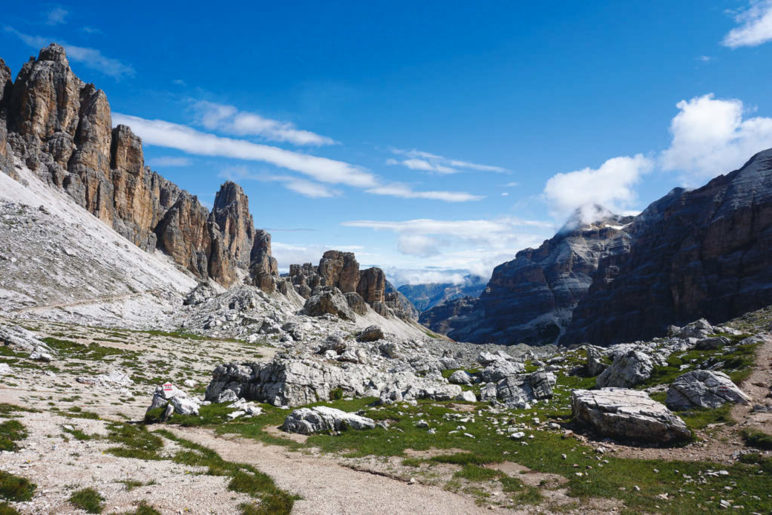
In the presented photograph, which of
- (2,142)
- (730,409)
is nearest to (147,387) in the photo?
(730,409)

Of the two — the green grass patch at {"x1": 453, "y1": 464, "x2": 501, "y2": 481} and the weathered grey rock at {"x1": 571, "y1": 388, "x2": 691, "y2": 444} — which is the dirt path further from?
the weathered grey rock at {"x1": 571, "y1": 388, "x2": 691, "y2": 444}

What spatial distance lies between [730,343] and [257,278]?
7077 inches

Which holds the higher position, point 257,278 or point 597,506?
point 257,278

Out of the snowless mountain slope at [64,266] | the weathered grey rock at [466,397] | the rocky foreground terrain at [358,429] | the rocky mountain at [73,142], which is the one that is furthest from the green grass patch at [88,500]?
the rocky mountain at [73,142]

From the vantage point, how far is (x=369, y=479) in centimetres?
2008

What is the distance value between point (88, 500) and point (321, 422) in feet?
55.2

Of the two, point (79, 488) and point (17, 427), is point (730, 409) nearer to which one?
point (79, 488)

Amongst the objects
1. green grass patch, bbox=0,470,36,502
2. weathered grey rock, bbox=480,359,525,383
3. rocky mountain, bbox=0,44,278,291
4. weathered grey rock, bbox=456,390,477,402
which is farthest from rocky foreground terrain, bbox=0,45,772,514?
rocky mountain, bbox=0,44,278,291

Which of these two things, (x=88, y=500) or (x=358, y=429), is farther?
(x=358, y=429)

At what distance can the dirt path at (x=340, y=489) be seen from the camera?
16.6m

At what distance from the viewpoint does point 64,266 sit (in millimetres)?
90125

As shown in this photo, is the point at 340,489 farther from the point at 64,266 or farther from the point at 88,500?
the point at 64,266

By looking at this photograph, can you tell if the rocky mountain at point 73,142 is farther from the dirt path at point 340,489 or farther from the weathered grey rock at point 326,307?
the dirt path at point 340,489

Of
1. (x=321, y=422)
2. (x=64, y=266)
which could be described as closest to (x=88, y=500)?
(x=321, y=422)
